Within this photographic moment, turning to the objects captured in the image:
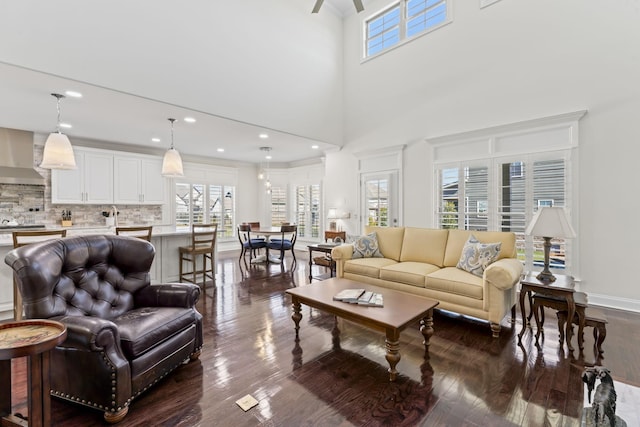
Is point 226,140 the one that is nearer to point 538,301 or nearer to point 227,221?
point 227,221

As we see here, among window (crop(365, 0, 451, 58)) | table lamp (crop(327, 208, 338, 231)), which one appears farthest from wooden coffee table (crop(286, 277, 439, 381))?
window (crop(365, 0, 451, 58))

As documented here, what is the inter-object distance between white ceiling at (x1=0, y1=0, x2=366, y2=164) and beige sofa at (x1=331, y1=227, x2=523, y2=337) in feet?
9.87

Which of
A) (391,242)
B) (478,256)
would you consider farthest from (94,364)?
(391,242)

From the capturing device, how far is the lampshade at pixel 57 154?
350 centimetres

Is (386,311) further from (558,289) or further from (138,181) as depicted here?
(138,181)

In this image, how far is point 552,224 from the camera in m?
2.89

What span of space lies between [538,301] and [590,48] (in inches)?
142

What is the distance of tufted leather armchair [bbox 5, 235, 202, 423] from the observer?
71.2 inches

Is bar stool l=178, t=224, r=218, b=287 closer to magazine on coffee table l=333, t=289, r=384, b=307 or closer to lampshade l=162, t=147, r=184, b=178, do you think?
lampshade l=162, t=147, r=184, b=178

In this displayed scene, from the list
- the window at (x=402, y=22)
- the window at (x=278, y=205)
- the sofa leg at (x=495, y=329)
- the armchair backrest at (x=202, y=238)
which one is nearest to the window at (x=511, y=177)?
the sofa leg at (x=495, y=329)

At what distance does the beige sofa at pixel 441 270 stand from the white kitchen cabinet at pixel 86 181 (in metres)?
5.51

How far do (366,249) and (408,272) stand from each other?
38.4 inches

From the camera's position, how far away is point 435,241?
4.15 metres

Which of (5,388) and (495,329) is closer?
(5,388)
